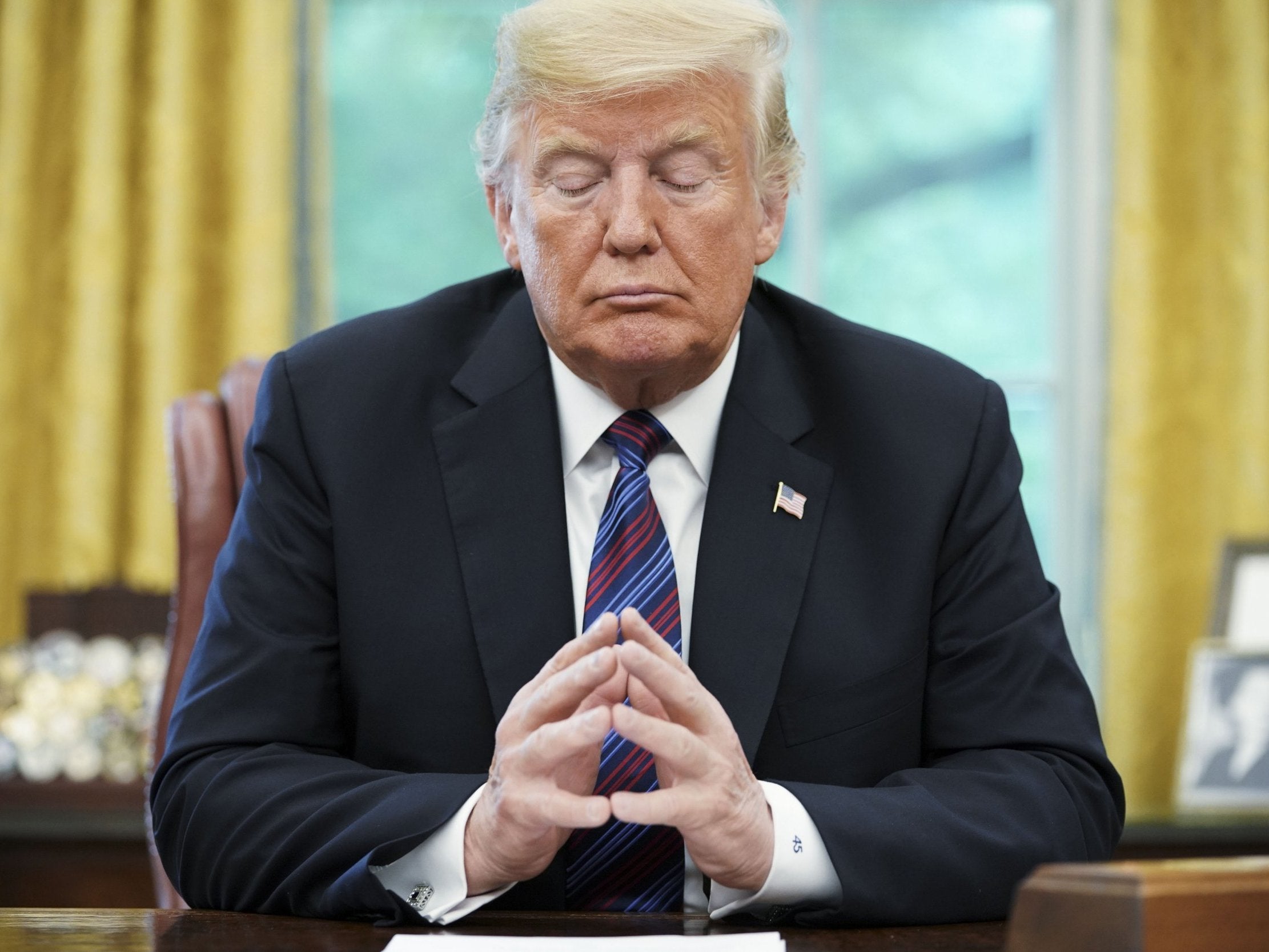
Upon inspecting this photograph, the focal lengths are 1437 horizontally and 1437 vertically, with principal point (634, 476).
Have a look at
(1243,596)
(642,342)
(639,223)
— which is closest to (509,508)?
(642,342)

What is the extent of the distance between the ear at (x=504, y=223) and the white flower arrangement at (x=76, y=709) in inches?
63.2

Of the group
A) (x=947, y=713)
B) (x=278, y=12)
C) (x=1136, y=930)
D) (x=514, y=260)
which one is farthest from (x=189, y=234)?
(x=1136, y=930)

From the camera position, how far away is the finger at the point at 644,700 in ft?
4.30

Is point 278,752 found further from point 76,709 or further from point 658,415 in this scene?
point 76,709

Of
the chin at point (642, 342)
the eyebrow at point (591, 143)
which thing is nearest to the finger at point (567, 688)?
the chin at point (642, 342)

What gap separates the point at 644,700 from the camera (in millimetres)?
1316

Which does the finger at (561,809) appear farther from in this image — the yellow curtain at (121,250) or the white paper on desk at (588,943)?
the yellow curtain at (121,250)

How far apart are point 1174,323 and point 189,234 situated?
2654 mm

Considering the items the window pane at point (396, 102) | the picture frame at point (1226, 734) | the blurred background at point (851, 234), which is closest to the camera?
the picture frame at point (1226, 734)

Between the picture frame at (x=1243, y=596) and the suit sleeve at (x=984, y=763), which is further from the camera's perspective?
the picture frame at (x=1243, y=596)

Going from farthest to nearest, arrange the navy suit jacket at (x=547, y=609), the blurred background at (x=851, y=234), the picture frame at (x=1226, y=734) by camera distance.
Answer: the blurred background at (x=851, y=234) → the picture frame at (x=1226, y=734) → the navy suit jacket at (x=547, y=609)

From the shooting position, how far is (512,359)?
1734mm

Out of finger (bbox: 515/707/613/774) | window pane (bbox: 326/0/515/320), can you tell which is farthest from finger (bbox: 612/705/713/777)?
window pane (bbox: 326/0/515/320)

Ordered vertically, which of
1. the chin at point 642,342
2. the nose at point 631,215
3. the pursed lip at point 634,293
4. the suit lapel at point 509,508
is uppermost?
the nose at point 631,215
